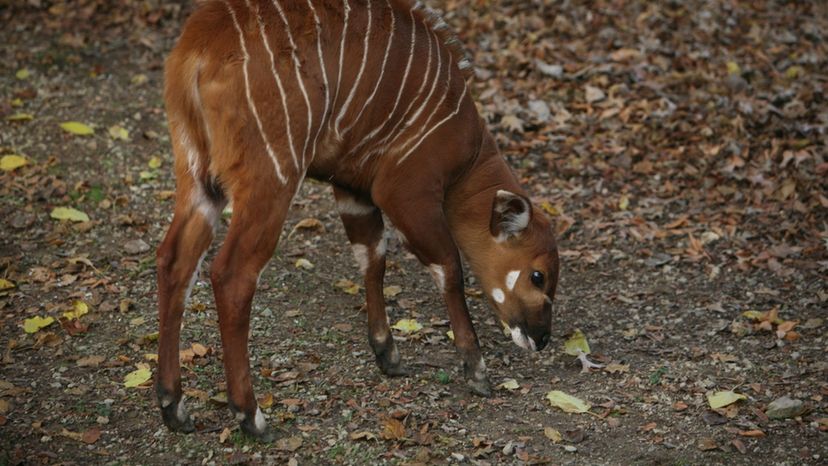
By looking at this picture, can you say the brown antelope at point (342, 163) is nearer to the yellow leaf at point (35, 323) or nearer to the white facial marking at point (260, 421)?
the white facial marking at point (260, 421)

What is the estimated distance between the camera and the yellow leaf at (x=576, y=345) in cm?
593

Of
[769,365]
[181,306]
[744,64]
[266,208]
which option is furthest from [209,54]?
[744,64]

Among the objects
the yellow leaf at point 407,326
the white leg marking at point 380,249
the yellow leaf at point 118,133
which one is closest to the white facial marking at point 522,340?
the yellow leaf at point 407,326

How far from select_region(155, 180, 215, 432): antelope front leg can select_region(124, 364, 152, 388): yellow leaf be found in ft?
1.67

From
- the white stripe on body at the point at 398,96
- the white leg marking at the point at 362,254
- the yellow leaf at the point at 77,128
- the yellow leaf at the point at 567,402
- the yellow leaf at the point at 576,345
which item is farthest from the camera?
the yellow leaf at the point at 77,128

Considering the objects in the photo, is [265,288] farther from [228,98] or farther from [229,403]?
[228,98]

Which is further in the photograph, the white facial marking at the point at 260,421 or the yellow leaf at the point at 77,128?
the yellow leaf at the point at 77,128

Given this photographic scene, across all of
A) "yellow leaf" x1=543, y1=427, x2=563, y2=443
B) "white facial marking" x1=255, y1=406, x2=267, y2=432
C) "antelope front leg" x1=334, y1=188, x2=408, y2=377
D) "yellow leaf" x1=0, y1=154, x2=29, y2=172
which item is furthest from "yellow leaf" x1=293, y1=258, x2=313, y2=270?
"yellow leaf" x1=0, y1=154, x2=29, y2=172

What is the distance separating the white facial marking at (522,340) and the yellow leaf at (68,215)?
131 inches

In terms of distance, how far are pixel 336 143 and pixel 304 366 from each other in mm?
1382

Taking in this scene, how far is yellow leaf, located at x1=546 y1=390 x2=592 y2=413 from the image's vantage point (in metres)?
5.25

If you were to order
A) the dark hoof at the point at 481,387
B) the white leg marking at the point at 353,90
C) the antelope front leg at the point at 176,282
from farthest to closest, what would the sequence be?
the dark hoof at the point at 481,387
the white leg marking at the point at 353,90
the antelope front leg at the point at 176,282

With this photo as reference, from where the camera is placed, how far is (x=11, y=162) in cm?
742

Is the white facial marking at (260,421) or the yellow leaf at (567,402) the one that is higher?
the white facial marking at (260,421)
